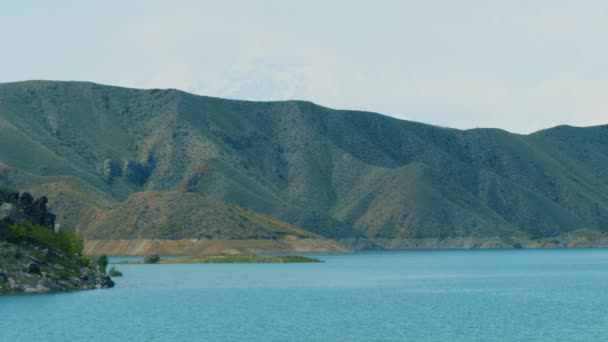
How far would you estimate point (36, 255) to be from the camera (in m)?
126

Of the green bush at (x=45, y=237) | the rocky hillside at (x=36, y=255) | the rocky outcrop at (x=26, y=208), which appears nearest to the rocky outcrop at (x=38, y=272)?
the rocky hillside at (x=36, y=255)

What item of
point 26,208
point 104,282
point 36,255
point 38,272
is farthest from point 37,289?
point 26,208

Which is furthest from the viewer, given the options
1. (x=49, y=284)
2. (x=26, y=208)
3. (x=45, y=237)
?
(x=26, y=208)

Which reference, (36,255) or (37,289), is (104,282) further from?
(37,289)

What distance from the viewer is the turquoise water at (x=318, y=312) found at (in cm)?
8719

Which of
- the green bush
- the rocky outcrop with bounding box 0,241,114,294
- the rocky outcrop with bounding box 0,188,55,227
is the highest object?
the rocky outcrop with bounding box 0,188,55,227

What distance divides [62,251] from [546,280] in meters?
76.9

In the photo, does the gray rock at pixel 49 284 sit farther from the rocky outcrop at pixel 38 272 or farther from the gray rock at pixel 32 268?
the gray rock at pixel 32 268

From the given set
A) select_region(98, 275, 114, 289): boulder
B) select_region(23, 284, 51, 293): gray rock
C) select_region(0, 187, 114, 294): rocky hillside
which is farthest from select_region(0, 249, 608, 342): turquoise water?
select_region(0, 187, 114, 294): rocky hillside

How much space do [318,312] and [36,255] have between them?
128ft

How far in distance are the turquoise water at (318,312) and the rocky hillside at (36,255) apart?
3.10 meters

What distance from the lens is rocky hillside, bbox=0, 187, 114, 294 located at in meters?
120

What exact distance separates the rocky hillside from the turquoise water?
10.2ft

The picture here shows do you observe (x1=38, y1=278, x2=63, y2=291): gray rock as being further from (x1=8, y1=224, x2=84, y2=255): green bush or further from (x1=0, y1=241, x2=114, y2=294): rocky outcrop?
(x1=8, y1=224, x2=84, y2=255): green bush
